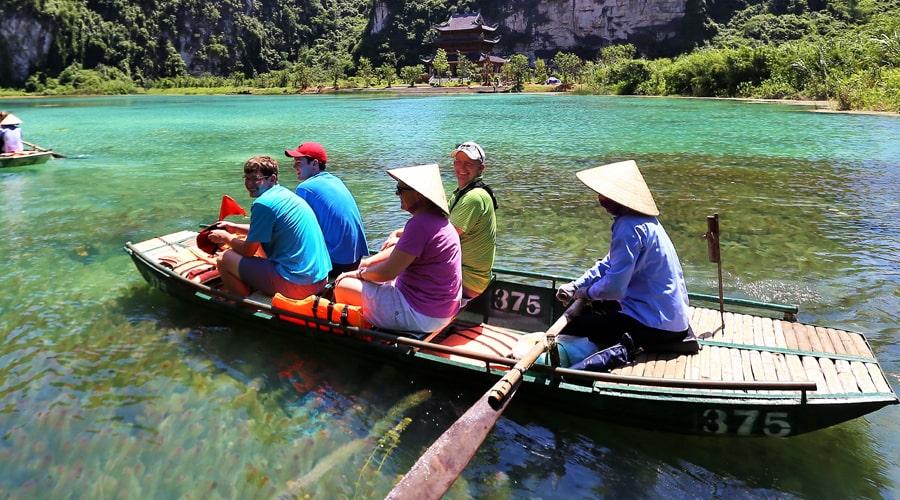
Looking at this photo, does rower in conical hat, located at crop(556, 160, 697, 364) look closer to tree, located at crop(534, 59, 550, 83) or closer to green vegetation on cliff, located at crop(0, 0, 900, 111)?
green vegetation on cliff, located at crop(0, 0, 900, 111)

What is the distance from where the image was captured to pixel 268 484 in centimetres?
491

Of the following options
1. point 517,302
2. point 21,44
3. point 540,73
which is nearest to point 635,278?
point 517,302

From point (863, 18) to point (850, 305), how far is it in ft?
384

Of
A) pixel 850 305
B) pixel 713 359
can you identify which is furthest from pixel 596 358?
pixel 850 305

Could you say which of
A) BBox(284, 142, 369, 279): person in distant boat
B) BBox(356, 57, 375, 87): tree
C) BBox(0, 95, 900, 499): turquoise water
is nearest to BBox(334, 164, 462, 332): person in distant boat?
BBox(0, 95, 900, 499): turquoise water

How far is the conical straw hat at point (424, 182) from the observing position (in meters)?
5.17

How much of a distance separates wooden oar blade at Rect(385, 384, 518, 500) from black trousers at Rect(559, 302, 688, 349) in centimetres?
153

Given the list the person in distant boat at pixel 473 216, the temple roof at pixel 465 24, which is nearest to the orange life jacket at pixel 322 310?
the person in distant boat at pixel 473 216

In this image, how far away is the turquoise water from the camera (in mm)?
4973

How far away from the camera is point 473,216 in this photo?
640cm

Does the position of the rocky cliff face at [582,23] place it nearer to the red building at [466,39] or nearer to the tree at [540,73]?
the red building at [466,39]

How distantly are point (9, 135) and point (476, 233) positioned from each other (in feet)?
68.2

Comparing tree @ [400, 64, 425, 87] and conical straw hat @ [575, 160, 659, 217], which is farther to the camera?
tree @ [400, 64, 425, 87]

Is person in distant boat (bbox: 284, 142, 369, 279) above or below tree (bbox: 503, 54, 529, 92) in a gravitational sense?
below
